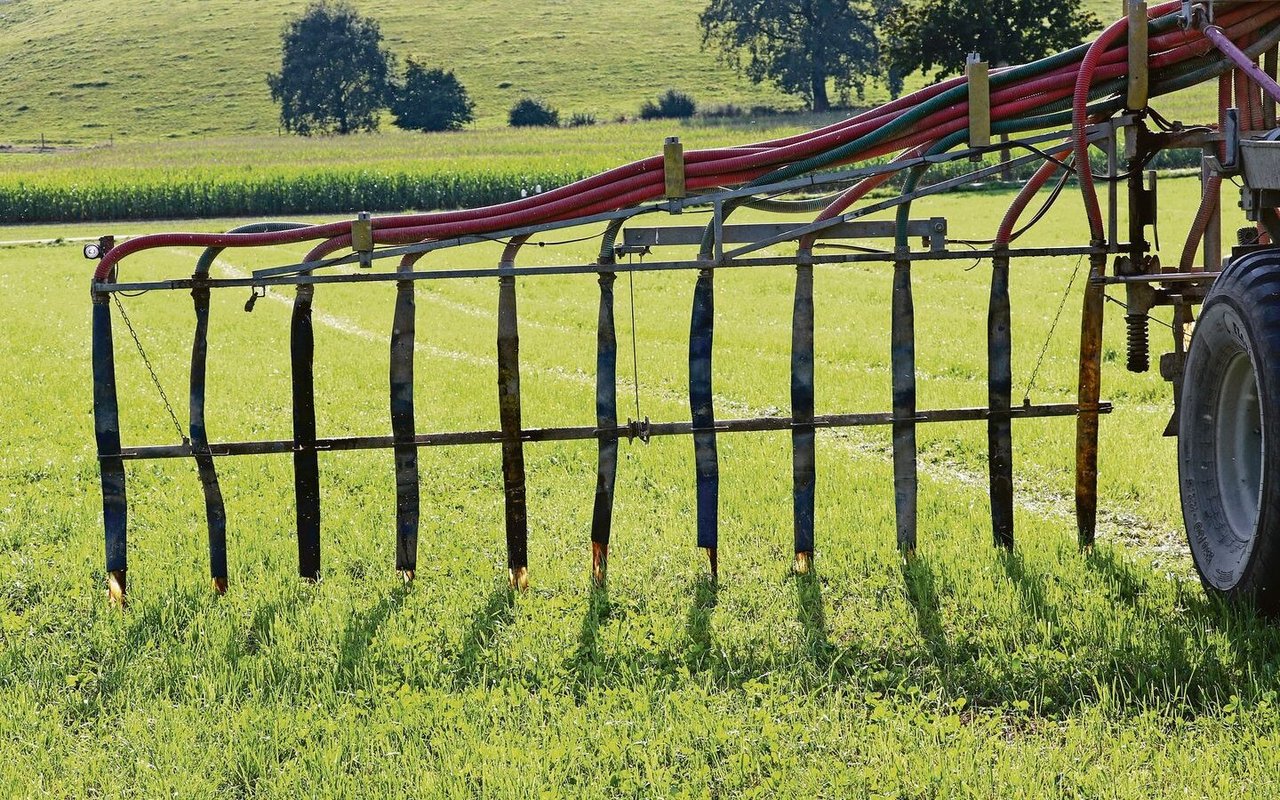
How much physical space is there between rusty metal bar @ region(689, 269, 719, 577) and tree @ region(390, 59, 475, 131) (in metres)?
102

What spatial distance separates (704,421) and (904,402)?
3.81 ft

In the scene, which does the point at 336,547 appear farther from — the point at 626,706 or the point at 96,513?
the point at 626,706

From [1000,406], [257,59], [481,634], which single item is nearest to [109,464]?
[481,634]

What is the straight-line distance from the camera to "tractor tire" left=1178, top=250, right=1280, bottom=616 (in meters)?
5.97

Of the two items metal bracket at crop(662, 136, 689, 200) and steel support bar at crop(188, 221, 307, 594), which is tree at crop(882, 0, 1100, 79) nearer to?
metal bracket at crop(662, 136, 689, 200)

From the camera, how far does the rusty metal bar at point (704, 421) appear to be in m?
7.86

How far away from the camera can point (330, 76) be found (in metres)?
109

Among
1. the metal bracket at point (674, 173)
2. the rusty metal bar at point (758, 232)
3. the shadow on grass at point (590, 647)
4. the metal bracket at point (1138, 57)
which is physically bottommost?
the shadow on grass at point (590, 647)

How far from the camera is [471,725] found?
19.1 feet

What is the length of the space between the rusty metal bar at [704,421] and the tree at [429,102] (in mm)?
102008

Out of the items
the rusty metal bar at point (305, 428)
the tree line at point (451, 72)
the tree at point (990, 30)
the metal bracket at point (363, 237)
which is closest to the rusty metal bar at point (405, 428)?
the metal bracket at point (363, 237)

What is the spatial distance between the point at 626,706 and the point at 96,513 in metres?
5.59

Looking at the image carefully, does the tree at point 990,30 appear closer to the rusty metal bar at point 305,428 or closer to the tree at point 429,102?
the tree at point 429,102

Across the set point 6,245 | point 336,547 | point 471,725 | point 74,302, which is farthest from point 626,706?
point 6,245
